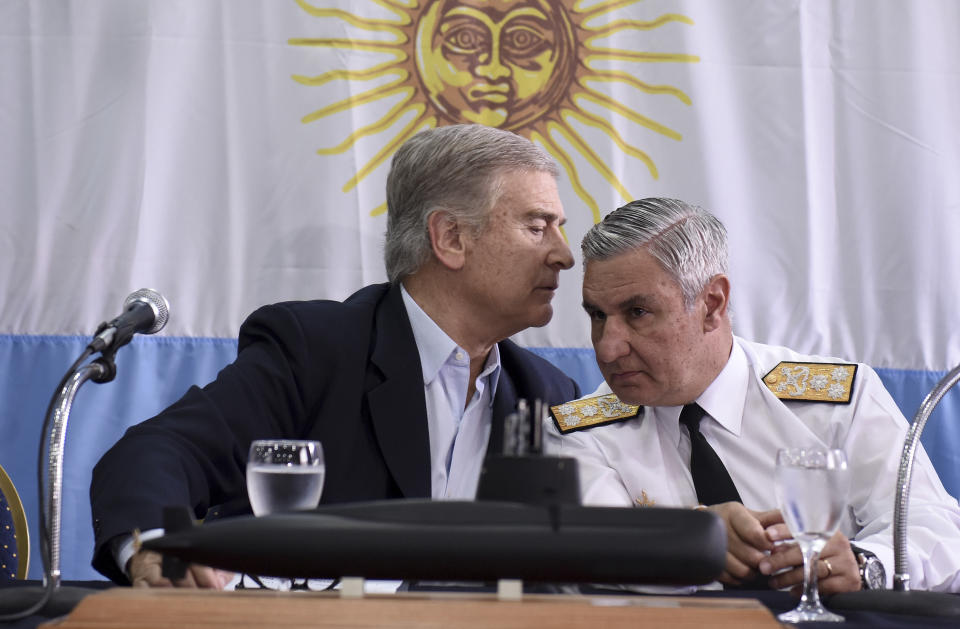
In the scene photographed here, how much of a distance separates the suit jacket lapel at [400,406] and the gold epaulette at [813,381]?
2.49 feet

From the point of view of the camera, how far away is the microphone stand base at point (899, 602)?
1.30 meters

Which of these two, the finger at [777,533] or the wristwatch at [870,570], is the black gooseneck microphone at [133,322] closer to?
the finger at [777,533]

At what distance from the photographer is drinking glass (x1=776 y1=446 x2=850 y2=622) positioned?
1275 mm

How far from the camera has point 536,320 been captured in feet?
8.12

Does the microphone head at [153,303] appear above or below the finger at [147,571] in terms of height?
above

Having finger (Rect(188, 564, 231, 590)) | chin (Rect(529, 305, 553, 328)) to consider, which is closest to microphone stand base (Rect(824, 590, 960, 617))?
finger (Rect(188, 564, 231, 590))

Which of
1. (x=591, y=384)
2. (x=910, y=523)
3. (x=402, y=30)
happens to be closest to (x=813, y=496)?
(x=910, y=523)

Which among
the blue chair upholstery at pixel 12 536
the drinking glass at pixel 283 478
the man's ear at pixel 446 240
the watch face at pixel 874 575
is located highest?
the man's ear at pixel 446 240

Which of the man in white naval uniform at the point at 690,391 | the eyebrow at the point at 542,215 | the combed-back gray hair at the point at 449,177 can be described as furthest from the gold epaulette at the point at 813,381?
the combed-back gray hair at the point at 449,177

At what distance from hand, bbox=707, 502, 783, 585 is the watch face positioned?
15 centimetres

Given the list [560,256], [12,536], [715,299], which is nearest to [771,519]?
[715,299]

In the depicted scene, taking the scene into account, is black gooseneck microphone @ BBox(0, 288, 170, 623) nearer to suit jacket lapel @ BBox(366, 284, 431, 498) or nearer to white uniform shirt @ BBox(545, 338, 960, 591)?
suit jacket lapel @ BBox(366, 284, 431, 498)

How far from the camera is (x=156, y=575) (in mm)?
1461

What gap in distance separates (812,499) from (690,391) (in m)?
0.90
